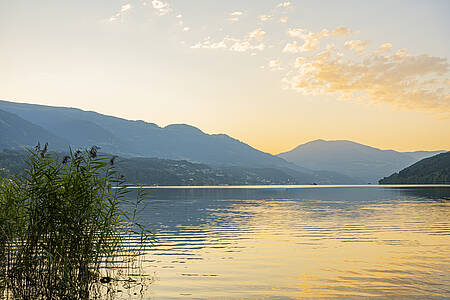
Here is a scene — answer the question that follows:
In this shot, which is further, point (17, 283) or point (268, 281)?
point (268, 281)

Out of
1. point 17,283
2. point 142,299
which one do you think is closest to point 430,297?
point 142,299

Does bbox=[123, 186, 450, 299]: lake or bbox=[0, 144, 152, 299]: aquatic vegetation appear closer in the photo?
bbox=[0, 144, 152, 299]: aquatic vegetation

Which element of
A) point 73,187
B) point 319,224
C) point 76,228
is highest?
point 73,187

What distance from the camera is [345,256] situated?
3531 centimetres

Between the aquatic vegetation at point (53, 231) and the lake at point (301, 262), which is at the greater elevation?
the aquatic vegetation at point (53, 231)

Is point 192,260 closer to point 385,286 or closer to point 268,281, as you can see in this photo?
point 268,281

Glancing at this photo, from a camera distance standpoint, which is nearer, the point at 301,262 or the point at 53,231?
the point at 53,231

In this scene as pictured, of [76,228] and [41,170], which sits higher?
[41,170]

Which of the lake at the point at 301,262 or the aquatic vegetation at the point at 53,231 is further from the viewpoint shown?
the lake at the point at 301,262

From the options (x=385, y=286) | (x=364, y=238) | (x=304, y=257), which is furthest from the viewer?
(x=364, y=238)

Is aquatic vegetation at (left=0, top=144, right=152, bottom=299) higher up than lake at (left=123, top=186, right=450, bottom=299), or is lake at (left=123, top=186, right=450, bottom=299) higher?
aquatic vegetation at (left=0, top=144, right=152, bottom=299)

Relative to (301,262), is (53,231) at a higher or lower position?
higher

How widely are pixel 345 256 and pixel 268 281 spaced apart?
11.6 meters

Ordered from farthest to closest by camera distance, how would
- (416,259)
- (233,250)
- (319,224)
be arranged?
1. (319,224)
2. (233,250)
3. (416,259)
